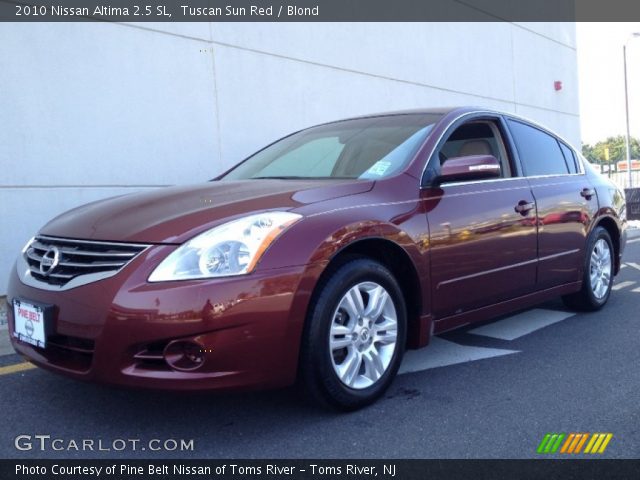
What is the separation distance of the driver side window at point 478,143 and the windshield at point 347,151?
217 mm

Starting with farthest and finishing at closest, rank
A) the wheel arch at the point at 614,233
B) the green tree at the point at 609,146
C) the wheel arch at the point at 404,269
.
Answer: the green tree at the point at 609,146 < the wheel arch at the point at 614,233 < the wheel arch at the point at 404,269

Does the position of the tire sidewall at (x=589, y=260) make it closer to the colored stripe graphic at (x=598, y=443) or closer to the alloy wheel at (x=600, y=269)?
the alloy wheel at (x=600, y=269)

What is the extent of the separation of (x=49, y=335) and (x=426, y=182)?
2042mm

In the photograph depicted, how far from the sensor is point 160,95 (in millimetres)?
7000

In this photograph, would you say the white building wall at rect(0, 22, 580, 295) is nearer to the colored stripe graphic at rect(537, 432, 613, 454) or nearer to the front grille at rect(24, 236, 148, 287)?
the front grille at rect(24, 236, 148, 287)

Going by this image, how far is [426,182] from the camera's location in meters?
3.44

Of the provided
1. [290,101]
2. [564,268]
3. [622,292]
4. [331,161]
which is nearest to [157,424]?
[331,161]

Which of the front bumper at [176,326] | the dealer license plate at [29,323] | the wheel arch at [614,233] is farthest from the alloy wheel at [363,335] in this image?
the wheel arch at [614,233]

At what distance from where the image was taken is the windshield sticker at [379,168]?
11.2 feet

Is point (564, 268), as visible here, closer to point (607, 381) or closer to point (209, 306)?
point (607, 381)

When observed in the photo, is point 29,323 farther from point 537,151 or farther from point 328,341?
point 537,151

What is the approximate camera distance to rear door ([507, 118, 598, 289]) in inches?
169
